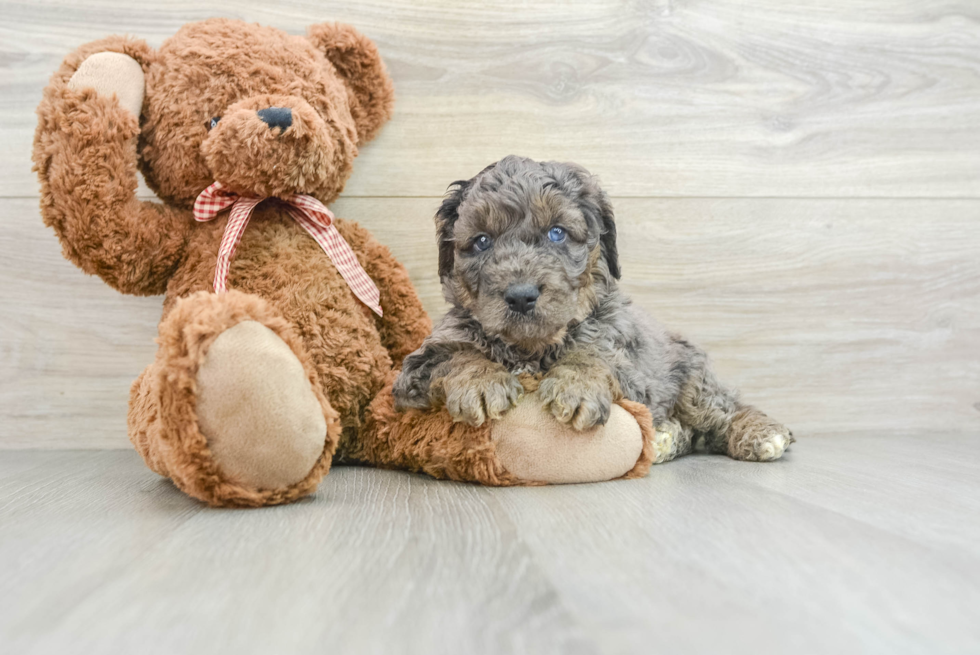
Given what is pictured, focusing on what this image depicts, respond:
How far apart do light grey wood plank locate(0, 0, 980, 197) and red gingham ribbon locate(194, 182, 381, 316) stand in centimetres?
36

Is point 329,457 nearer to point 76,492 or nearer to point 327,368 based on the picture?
point 327,368

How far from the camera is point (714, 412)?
5.88ft

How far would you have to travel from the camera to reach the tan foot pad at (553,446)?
54.7 inches

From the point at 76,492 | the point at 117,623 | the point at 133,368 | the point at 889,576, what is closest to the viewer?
the point at 117,623

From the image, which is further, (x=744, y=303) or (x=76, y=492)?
(x=744, y=303)

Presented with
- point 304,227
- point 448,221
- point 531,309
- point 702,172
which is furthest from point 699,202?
point 304,227

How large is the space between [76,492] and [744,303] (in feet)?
5.87

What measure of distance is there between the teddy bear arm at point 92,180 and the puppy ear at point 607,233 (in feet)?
3.26

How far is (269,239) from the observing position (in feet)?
5.44

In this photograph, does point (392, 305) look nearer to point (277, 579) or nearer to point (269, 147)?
point (269, 147)

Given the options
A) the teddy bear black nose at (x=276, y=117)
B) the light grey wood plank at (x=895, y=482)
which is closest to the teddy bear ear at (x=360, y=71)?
the teddy bear black nose at (x=276, y=117)

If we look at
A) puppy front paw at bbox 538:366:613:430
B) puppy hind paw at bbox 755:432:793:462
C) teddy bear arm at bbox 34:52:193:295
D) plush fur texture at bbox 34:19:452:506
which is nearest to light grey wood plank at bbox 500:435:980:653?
puppy front paw at bbox 538:366:613:430

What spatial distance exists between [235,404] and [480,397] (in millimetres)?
450

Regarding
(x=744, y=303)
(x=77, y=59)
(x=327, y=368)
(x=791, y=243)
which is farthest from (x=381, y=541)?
(x=791, y=243)
